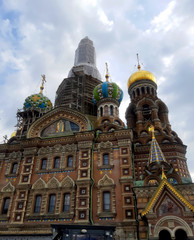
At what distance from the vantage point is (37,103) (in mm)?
28422

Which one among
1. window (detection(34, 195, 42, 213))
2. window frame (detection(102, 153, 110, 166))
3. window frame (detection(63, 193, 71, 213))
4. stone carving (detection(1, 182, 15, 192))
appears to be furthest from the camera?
stone carving (detection(1, 182, 15, 192))

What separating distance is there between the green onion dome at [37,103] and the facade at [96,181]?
691cm

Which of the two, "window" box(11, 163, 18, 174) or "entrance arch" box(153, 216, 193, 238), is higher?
"window" box(11, 163, 18, 174)

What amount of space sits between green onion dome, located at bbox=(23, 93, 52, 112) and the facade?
6915 mm

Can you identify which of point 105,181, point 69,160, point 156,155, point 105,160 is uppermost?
point 69,160

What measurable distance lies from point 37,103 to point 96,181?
1500cm

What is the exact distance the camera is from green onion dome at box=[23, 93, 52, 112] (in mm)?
28219

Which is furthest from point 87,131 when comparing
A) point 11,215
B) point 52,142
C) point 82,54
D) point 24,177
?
point 82,54

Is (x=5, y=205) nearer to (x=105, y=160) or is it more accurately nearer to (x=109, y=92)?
(x=105, y=160)

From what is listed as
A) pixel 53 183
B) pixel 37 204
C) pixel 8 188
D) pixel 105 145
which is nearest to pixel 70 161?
pixel 53 183

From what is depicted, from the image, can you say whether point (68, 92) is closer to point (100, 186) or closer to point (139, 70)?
point (139, 70)

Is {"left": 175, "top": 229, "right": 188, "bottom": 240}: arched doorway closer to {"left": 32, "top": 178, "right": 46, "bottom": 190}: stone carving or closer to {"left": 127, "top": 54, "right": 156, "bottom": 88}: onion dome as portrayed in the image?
{"left": 32, "top": 178, "right": 46, "bottom": 190}: stone carving

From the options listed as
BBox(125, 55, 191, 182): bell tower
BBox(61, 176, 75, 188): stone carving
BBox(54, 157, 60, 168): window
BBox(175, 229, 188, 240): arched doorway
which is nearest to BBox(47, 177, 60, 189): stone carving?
BBox(61, 176, 75, 188): stone carving

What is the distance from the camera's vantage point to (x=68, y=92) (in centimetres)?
3123
